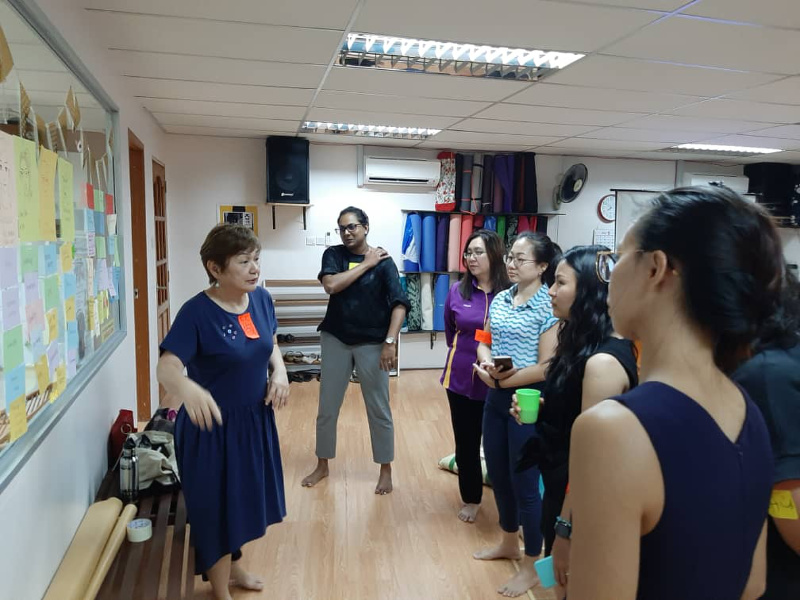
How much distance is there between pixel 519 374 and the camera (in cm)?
211

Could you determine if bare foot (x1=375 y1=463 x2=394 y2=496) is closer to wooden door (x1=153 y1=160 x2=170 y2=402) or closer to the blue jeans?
the blue jeans

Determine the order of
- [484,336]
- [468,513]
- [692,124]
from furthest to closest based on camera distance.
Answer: [692,124]
[468,513]
[484,336]

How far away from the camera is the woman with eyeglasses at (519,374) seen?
2162 mm

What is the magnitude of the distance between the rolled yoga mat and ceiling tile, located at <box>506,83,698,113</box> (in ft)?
10.2

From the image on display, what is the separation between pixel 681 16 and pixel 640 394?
6.92 feet

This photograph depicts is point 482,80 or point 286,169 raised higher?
point 482,80

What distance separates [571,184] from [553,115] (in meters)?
2.01

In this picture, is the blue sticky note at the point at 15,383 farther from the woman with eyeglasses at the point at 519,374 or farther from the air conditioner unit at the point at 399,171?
the air conditioner unit at the point at 399,171

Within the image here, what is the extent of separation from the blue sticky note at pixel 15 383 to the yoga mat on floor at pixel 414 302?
458 centimetres

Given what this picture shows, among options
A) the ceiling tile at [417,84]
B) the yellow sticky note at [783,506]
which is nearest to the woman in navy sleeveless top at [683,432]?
the yellow sticky note at [783,506]

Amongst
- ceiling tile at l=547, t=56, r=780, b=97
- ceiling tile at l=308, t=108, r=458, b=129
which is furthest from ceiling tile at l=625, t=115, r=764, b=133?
ceiling tile at l=308, t=108, r=458, b=129

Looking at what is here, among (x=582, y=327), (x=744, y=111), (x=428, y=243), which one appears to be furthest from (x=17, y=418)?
(x=428, y=243)

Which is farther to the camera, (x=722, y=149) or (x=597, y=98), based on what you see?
(x=722, y=149)

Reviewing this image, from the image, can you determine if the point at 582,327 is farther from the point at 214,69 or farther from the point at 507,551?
the point at 214,69
